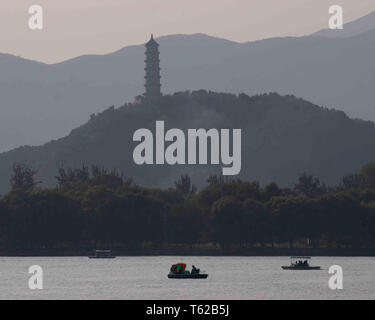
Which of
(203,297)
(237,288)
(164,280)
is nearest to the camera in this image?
(203,297)

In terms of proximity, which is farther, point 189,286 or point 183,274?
point 183,274

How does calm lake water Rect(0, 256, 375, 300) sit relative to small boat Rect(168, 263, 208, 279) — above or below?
below

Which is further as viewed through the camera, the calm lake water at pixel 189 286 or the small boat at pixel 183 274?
the small boat at pixel 183 274

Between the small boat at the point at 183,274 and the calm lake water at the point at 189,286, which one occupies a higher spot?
the small boat at the point at 183,274

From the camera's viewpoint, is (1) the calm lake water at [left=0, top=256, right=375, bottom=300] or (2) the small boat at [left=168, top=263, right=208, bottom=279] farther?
(2) the small boat at [left=168, top=263, right=208, bottom=279]

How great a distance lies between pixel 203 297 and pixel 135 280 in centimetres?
4261

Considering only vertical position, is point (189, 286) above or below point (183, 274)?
below
